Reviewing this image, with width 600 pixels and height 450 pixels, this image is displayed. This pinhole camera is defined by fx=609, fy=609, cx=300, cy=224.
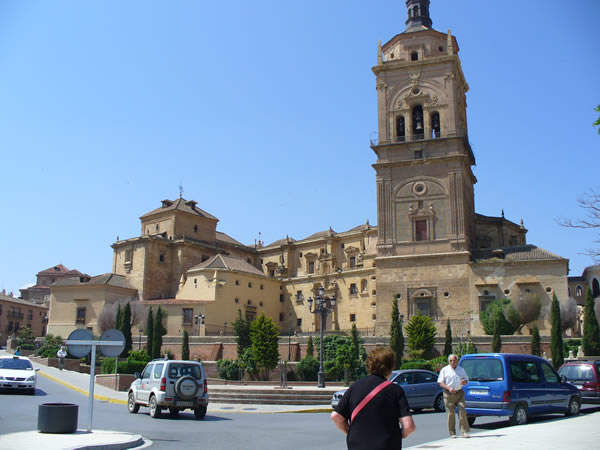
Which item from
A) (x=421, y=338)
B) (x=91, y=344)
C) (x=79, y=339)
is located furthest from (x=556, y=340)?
(x=79, y=339)

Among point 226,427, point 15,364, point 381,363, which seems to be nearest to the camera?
point 381,363

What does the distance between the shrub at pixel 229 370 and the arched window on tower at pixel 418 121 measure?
911 inches

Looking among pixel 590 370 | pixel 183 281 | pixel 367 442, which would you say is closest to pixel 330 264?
pixel 183 281

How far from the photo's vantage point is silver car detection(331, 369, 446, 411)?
58.2 feet

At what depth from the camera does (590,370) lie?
56.5ft

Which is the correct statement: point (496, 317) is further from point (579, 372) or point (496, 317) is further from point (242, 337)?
point (579, 372)

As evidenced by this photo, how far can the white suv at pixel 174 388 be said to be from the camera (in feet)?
52.1

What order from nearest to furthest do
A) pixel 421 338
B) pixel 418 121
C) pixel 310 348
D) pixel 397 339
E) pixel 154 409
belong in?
1. pixel 154 409
2. pixel 421 338
3. pixel 397 339
4. pixel 310 348
5. pixel 418 121

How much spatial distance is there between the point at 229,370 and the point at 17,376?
18657 mm

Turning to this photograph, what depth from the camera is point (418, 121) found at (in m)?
49.7

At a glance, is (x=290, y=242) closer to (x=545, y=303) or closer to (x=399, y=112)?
(x=399, y=112)

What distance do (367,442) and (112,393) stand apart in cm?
2152

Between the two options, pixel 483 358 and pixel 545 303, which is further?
pixel 545 303

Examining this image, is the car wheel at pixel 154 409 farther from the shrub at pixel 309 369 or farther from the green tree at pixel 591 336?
the green tree at pixel 591 336
